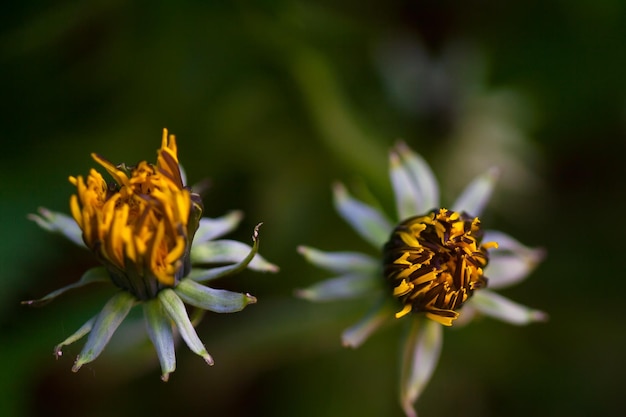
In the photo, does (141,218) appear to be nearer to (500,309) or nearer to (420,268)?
(420,268)

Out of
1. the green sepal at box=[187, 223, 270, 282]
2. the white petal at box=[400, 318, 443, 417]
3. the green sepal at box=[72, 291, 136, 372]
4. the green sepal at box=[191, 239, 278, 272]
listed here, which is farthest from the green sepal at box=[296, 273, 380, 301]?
the green sepal at box=[72, 291, 136, 372]

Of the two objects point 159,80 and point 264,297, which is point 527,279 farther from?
point 159,80

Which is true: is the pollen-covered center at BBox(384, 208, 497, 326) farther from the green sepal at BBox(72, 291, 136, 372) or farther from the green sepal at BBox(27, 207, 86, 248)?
the green sepal at BBox(27, 207, 86, 248)

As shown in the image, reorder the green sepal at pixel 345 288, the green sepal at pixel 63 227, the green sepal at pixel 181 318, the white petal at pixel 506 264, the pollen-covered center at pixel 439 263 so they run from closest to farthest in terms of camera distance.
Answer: the green sepal at pixel 181 318
the pollen-covered center at pixel 439 263
the green sepal at pixel 63 227
the green sepal at pixel 345 288
the white petal at pixel 506 264

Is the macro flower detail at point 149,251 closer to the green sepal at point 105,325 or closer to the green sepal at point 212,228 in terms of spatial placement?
the green sepal at point 105,325

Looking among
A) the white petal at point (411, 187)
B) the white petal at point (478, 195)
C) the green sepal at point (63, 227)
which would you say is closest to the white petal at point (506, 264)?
the white petal at point (478, 195)

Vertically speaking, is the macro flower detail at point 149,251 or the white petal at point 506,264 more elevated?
the macro flower detail at point 149,251

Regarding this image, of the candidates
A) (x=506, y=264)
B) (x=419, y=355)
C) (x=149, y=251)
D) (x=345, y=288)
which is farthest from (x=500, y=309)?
(x=149, y=251)
